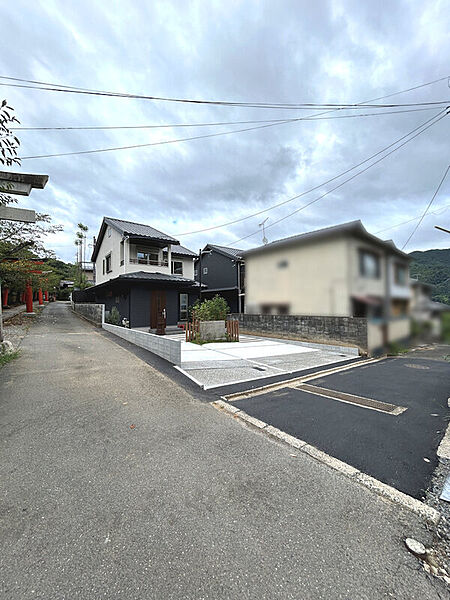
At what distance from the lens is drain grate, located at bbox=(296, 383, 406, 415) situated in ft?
12.3

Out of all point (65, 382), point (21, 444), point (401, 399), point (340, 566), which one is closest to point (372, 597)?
point (340, 566)

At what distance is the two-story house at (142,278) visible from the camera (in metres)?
13.0

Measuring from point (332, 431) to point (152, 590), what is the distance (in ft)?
8.03

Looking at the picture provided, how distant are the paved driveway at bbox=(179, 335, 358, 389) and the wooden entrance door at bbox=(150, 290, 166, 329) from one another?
4595mm

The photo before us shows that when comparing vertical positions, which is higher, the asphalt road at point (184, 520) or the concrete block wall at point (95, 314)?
the concrete block wall at point (95, 314)

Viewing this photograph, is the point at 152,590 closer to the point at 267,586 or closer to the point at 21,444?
the point at 267,586

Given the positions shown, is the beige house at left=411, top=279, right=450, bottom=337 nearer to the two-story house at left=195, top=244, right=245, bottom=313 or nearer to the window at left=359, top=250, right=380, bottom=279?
the window at left=359, top=250, right=380, bottom=279

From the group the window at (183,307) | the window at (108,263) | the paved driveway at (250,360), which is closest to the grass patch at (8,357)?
the paved driveway at (250,360)

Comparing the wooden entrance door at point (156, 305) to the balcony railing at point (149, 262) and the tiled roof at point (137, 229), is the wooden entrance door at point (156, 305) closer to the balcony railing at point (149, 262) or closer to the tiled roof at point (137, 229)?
the balcony railing at point (149, 262)

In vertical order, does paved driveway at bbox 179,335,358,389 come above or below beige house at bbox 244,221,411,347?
below

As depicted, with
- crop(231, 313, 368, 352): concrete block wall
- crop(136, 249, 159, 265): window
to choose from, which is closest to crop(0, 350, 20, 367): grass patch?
crop(231, 313, 368, 352): concrete block wall

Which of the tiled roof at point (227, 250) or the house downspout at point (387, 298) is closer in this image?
the house downspout at point (387, 298)

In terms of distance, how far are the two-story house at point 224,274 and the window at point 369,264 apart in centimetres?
1413

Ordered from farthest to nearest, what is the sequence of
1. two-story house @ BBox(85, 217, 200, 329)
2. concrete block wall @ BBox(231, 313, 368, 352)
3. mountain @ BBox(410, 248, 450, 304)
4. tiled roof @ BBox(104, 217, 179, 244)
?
tiled roof @ BBox(104, 217, 179, 244), two-story house @ BBox(85, 217, 200, 329), concrete block wall @ BBox(231, 313, 368, 352), mountain @ BBox(410, 248, 450, 304)
